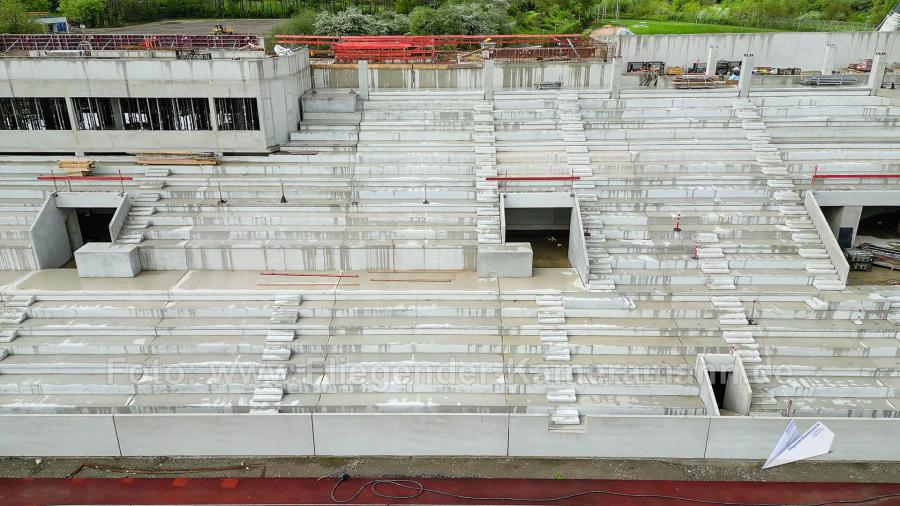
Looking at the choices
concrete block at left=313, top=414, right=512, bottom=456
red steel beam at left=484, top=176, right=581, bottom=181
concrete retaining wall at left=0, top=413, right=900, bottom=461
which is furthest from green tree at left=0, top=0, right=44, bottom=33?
concrete block at left=313, top=414, right=512, bottom=456

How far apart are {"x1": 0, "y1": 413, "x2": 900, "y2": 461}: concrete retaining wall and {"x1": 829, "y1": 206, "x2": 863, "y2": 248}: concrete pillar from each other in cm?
890

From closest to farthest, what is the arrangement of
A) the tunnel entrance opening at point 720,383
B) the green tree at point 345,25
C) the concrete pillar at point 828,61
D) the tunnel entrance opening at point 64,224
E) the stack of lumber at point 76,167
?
the tunnel entrance opening at point 720,383 → the tunnel entrance opening at point 64,224 → the stack of lumber at point 76,167 → the concrete pillar at point 828,61 → the green tree at point 345,25

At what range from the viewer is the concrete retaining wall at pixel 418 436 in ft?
40.9

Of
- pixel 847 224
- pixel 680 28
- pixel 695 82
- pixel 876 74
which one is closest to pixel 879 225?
pixel 847 224

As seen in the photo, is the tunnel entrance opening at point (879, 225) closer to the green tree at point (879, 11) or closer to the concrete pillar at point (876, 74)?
the concrete pillar at point (876, 74)

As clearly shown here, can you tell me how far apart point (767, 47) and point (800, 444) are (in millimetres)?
23455

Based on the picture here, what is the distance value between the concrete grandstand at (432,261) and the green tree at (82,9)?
3604 cm

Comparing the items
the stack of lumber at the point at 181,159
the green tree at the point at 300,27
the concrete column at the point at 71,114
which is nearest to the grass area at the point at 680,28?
the green tree at the point at 300,27

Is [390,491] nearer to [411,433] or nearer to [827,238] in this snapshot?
[411,433]

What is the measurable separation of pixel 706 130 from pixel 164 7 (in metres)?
58.3

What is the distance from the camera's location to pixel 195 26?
51.8 meters

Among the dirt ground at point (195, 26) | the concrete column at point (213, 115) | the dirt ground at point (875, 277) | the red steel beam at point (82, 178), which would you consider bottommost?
the dirt ground at point (875, 277)

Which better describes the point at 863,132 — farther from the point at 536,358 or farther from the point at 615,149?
the point at 536,358

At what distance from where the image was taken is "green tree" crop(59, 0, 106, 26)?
50938 mm
